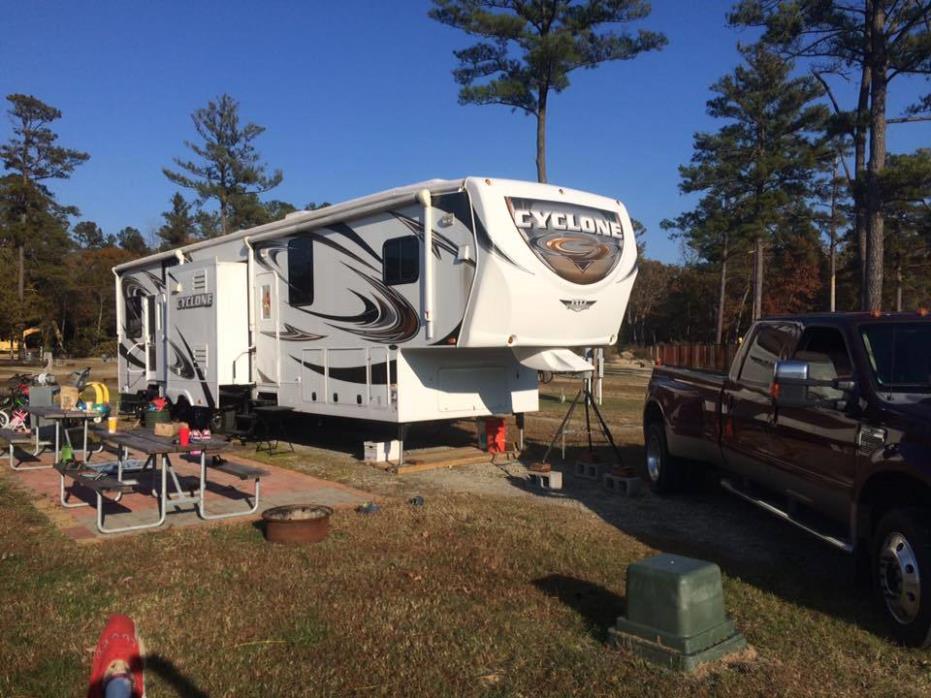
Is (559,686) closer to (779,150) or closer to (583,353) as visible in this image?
(583,353)

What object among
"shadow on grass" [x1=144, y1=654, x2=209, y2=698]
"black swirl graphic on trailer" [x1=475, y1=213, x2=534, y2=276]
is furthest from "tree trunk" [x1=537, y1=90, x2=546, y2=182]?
"shadow on grass" [x1=144, y1=654, x2=209, y2=698]

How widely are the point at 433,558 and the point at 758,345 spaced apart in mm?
3176

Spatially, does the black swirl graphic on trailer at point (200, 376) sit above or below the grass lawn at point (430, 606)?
above

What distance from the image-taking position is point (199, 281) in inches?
488

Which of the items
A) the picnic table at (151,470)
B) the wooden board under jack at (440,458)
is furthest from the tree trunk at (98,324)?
the picnic table at (151,470)

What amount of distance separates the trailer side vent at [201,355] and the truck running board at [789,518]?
828 centimetres

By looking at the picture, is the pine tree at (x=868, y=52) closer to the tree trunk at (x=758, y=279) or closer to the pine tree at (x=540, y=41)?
the pine tree at (x=540, y=41)

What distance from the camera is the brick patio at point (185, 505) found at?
7082 mm

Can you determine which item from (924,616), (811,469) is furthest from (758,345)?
(924,616)

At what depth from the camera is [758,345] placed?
21.6 ft

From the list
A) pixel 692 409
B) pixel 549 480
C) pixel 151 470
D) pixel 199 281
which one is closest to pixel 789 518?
pixel 692 409

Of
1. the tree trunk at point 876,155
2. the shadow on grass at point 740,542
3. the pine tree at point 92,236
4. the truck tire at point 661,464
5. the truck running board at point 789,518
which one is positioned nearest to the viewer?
the truck running board at point 789,518

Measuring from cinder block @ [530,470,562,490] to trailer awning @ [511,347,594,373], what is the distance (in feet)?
4.38

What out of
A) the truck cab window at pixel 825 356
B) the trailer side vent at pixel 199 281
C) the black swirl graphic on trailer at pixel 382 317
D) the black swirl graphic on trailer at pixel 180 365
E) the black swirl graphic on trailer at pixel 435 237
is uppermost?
the black swirl graphic on trailer at pixel 435 237
